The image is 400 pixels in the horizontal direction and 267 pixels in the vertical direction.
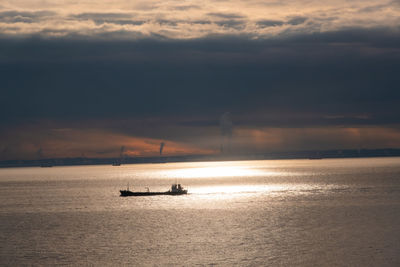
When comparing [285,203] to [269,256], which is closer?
[269,256]

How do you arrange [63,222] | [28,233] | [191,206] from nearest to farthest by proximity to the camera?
[28,233] → [63,222] → [191,206]

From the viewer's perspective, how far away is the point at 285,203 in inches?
7180

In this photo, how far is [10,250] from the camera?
98250mm

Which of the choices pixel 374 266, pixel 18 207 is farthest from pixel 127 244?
pixel 18 207

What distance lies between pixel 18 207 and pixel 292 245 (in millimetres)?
122979

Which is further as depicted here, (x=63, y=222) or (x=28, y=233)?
(x=63, y=222)

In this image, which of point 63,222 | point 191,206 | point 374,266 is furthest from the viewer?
point 191,206

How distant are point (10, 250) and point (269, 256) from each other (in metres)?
44.0

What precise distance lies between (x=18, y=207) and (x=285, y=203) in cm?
8793

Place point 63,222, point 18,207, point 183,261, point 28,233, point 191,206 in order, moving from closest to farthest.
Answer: point 183,261 → point 28,233 → point 63,222 → point 191,206 → point 18,207

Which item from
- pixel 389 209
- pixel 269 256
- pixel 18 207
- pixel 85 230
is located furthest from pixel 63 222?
pixel 389 209

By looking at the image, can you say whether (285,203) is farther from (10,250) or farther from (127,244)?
(10,250)

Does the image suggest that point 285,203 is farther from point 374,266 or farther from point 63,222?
point 374,266

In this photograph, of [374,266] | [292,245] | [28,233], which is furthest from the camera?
[28,233]
